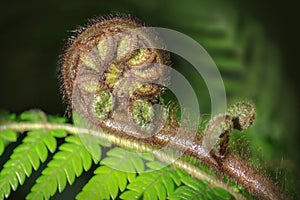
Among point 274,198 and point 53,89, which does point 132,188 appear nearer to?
point 274,198

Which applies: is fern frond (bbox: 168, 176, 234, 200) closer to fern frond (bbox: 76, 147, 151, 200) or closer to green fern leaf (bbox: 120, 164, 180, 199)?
green fern leaf (bbox: 120, 164, 180, 199)

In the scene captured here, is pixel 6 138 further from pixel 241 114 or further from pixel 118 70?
pixel 241 114

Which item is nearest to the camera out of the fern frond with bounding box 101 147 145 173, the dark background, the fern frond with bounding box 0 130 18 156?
the fern frond with bounding box 101 147 145 173

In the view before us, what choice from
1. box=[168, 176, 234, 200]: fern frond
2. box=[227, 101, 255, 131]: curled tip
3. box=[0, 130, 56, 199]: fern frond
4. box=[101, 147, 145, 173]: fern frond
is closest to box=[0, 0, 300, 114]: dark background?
box=[0, 130, 56, 199]: fern frond

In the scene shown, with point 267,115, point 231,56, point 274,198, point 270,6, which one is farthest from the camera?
point 270,6

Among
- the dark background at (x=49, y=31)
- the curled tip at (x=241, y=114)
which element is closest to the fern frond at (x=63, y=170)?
the curled tip at (x=241, y=114)

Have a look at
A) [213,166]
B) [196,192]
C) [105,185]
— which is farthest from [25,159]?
[213,166]

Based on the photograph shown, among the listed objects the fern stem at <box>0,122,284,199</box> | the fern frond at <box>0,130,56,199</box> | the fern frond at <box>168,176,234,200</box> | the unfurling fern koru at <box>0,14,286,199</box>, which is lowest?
the fern frond at <box>0,130,56,199</box>

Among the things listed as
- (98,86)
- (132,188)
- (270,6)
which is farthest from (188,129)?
(270,6)
